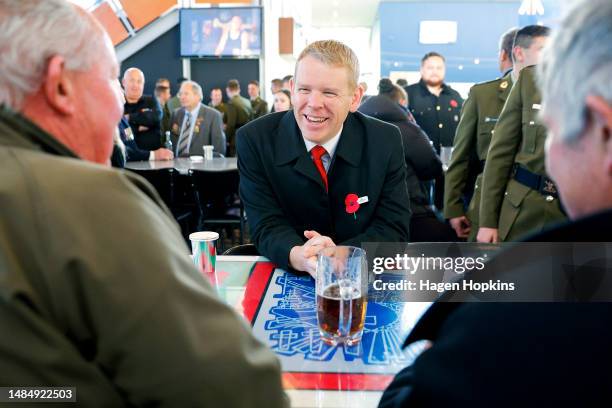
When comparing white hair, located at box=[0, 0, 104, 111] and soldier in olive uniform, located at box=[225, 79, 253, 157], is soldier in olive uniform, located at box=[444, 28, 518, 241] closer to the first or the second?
white hair, located at box=[0, 0, 104, 111]

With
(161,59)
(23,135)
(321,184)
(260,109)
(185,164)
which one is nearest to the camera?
(23,135)

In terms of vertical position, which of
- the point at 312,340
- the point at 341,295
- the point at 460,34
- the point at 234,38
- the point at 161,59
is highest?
the point at 460,34

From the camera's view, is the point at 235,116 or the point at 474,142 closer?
the point at 474,142

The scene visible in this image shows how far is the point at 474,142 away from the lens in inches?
130

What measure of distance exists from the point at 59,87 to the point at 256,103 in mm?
8476

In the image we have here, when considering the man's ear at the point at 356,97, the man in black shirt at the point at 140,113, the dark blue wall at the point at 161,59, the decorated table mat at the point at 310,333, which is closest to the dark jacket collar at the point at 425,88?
the man in black shirt at the point at 140,113

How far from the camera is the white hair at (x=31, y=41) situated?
0.78m

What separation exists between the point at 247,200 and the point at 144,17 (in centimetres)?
953

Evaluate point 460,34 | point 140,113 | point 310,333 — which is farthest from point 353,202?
point 460,34

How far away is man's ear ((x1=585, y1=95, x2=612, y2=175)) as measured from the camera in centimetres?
54

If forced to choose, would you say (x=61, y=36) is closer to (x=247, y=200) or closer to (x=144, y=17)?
(x=247, y=200)

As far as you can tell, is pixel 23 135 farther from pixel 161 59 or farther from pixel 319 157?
pixel 161 59

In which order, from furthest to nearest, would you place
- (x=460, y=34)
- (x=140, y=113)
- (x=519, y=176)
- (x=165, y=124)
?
1. (x=460, y=34)
2. (x=165, y=124)
3. (x=140, y=113)
4. (x=519, y=176)

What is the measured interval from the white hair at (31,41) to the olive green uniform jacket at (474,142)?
2691 millimetres
